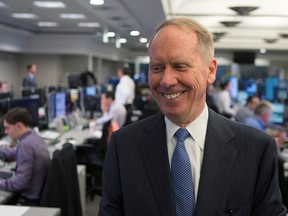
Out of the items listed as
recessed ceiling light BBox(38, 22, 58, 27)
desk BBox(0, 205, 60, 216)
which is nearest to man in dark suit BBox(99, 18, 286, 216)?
desk BBox(0, 205, 60, 216)

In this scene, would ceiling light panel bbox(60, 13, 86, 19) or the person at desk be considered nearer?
the person at desk

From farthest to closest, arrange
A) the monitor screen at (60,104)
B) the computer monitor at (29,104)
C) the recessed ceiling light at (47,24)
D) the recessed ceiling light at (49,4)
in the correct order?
1. the recessed ceiling light at (47,24)
2. the recessed ceiling light at (49,4)
3. the monitor screen at (60,104)
4. the computer monitor at (29,104)

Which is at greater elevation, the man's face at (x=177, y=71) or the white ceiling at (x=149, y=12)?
the white ceiling at (x=149, y=12)

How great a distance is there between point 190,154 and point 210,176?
95 millimetres

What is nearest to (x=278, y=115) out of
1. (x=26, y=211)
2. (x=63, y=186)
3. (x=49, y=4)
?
(x=49, y=4)

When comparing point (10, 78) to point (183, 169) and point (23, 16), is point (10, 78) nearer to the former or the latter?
point (23, 16)

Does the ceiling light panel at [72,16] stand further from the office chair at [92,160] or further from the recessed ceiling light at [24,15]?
the office chair at [92,160]

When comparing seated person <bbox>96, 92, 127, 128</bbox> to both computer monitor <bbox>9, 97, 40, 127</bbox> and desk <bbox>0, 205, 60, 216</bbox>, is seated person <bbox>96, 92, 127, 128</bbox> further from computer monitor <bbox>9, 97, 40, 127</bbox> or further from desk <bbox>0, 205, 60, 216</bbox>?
desk <bbox>0, 205, 60, 216</bbox>

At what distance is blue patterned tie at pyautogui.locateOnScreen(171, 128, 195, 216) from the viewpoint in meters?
1.30

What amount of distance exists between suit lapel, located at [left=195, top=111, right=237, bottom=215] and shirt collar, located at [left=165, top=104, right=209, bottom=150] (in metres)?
0.02

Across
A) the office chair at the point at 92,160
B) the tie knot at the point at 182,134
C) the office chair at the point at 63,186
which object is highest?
the tie knot at the point at 182,134

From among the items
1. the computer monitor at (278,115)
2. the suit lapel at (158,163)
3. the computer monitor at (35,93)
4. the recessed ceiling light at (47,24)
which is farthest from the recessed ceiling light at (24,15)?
the suit lapel at (158,163)

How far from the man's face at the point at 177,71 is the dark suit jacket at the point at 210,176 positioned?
137 mm

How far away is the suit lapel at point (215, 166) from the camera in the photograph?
4.18ft
